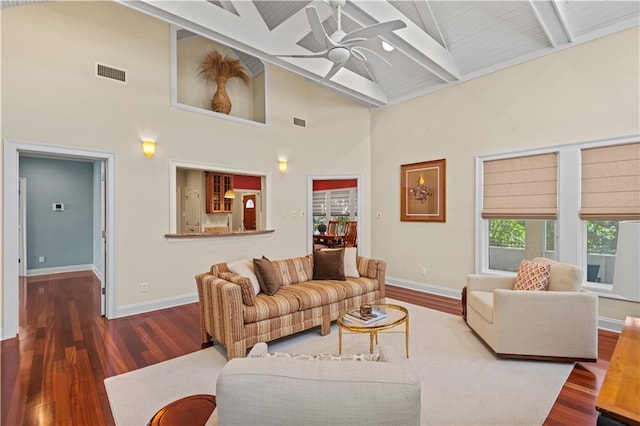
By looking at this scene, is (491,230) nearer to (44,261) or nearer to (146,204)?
(146,204)

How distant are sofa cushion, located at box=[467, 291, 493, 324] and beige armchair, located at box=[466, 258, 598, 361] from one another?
0.06 metres

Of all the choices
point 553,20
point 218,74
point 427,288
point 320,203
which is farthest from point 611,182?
point 320,203

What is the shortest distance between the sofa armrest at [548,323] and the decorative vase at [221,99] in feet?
15.6

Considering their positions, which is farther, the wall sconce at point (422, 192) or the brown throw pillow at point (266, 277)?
the wall sconce at point (422, 192)

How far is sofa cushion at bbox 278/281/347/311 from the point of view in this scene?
331 centimetres

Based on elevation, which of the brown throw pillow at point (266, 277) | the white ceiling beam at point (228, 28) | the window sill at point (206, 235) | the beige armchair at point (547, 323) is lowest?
the beige armchair at point (547, 323)

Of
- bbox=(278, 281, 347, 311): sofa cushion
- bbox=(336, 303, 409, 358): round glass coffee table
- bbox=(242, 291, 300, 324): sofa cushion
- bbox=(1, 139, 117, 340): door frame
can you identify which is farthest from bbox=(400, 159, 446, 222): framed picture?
bbox=(1, 139, 117, 340): door frame

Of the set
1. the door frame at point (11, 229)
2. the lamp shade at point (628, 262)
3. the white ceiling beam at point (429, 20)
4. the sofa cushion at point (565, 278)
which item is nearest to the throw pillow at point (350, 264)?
the sofa cushion at point (565, 278)

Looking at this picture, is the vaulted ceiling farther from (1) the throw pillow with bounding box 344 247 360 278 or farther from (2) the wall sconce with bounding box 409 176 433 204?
(1) the throw pillow with bounding box 344 247 360 278

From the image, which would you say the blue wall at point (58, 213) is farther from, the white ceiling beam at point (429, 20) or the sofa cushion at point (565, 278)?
the sofa cushion at point (565, 278)

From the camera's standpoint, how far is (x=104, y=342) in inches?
128

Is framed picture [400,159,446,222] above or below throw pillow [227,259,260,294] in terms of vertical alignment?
above

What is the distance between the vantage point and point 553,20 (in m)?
3.61

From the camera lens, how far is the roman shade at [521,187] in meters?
4.07
